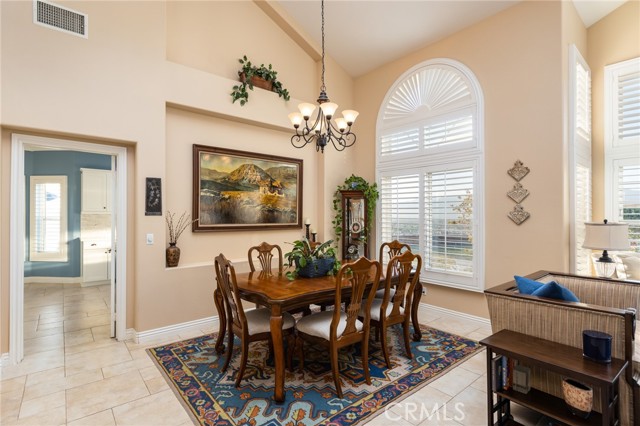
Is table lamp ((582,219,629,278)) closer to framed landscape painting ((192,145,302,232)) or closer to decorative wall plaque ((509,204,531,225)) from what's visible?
decorative wall plaque ((509,204,531,225))

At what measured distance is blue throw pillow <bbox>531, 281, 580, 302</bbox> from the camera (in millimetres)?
2238

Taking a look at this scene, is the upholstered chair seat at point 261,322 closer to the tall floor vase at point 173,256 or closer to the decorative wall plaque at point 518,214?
the tall floor vase at point 173,256

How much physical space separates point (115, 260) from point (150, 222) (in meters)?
0.63

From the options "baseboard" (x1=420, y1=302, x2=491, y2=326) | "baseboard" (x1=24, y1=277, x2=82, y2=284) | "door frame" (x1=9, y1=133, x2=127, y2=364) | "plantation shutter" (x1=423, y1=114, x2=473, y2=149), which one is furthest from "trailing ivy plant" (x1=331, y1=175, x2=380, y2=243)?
"baseboard" (x1=24, y1=277, x2=82, y2=284)

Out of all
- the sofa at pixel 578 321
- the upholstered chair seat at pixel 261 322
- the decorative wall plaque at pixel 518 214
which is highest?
the decorative wall plaque at pixel 518 214

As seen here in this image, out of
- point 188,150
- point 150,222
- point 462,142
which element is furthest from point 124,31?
point 462,142

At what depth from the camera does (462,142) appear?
14.2 feet

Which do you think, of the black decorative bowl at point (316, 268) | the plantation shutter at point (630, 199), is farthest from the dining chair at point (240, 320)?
the plantation shutter at point (630, 199)

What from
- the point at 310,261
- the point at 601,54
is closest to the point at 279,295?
the point at 310,261

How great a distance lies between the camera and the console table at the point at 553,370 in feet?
5.59

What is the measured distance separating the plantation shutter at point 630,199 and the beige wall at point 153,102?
4.54 m

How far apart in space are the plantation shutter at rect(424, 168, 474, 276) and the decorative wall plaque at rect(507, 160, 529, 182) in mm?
484

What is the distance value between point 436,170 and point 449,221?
0.76 metres

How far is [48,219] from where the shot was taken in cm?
645
